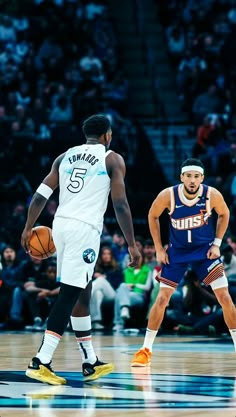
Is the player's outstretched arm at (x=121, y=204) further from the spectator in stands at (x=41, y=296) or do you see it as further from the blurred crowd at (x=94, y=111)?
the spectator in stands at (x=41, y=296)

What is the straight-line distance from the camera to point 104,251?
15930mm

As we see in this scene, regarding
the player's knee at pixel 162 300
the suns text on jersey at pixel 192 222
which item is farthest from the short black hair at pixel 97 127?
the player's knee at pixel 162 300

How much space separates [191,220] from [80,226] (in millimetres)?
2143

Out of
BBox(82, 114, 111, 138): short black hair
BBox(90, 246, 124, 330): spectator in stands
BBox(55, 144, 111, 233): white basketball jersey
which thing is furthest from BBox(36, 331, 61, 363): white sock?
BBox(90, 246, 124, 330): spectator in stands

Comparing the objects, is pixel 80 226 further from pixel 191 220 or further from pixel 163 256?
pixel 191 220

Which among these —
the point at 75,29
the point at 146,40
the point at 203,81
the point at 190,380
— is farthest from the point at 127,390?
the point at 146,40

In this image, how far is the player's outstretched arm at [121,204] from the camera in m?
7.82

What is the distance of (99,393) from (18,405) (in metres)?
0.85

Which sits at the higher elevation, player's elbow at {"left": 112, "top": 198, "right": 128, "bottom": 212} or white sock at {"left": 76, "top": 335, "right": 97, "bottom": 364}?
player's elbow at {"left": 112, "top": 198, "right": 128, "bottom": 212}

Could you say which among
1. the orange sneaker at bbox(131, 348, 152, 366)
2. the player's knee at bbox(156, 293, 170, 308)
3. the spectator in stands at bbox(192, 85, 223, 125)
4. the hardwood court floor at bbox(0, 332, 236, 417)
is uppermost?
the spectator in stands at bbox(192, 85, 223, 125)

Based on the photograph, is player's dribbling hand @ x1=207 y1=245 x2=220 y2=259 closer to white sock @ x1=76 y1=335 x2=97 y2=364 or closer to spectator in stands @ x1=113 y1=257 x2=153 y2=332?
white sock @ x1=76 y1=335 x2=97 y2=364

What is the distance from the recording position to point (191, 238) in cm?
977

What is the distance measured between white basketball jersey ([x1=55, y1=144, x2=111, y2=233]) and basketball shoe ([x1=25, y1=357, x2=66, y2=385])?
108 cm

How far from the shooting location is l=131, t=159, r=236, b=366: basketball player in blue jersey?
9.70 m
